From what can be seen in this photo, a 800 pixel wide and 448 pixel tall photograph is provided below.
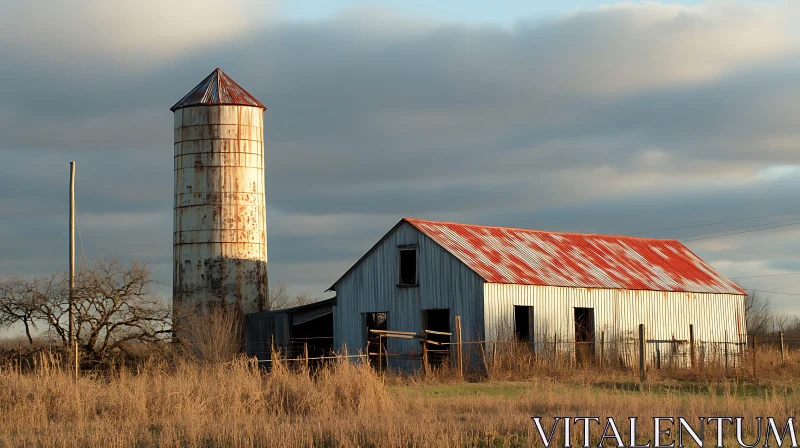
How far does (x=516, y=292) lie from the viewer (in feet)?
102

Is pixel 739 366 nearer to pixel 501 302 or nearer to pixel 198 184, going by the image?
pixel 501 302

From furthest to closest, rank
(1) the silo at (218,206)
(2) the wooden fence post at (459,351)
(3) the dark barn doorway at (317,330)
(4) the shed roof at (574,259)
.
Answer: (3) the dark barn doorway at (317,330), (1) the silo at (218,206), (4) the shed roof at (574,259), (2) the wooden fence post at (459,351)

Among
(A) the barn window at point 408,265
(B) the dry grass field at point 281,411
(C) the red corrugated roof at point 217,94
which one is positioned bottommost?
(B) the dry grass field at point 281,411

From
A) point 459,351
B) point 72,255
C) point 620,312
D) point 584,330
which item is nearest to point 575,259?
point 620,312

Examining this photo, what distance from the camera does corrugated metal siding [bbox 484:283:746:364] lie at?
30625mm

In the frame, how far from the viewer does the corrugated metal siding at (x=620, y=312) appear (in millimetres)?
30625

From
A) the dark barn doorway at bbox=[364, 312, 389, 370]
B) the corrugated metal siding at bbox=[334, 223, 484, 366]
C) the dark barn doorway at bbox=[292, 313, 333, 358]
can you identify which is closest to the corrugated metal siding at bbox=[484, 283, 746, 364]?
the corrugated metal siding at bbox=[334, 223, 484, 366]

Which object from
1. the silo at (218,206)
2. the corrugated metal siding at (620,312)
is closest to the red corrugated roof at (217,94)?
the silo at (218,206)

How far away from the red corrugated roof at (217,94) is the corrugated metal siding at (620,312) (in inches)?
492

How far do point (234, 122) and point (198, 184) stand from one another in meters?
2.60

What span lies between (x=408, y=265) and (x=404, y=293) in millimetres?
1270

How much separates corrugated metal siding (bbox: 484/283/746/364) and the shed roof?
27cm

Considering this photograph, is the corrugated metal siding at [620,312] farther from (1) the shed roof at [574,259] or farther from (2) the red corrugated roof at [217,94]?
(2) the red corrugated roof at [217,94]

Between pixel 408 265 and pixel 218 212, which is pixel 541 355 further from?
pixel 218 212
